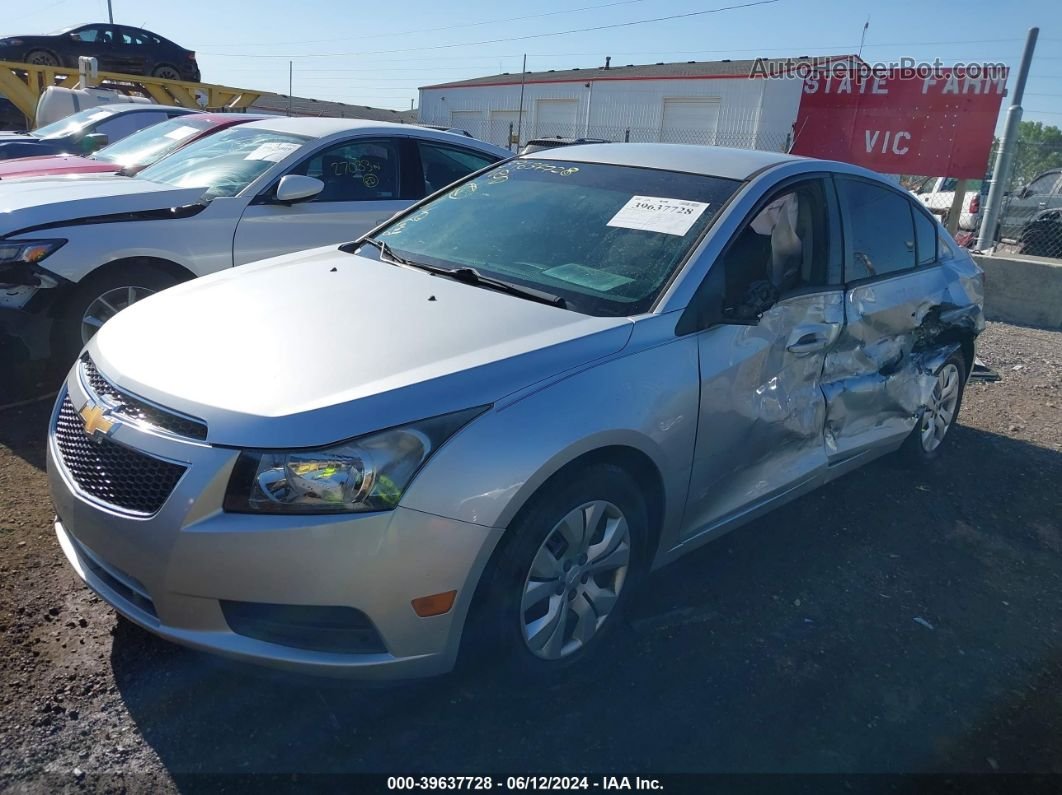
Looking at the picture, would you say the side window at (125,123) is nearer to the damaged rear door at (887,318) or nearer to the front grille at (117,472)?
the front grille at (117,472)

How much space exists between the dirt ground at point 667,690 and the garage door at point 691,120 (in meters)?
25.3

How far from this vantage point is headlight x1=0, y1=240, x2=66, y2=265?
4.34 metres

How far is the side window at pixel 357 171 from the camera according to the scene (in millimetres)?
5559

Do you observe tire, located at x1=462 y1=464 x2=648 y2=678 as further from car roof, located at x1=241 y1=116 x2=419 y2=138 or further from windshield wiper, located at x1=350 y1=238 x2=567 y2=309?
car roof, located at x1=241 y1=116 x2=419 y2=138

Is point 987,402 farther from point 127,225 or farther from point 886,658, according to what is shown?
point 127,225

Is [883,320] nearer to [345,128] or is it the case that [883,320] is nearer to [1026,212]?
[345,128]

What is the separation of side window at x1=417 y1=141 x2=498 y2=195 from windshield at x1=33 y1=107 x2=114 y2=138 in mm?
6523

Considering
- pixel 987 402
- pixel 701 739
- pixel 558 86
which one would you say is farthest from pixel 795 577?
pixel 558 86

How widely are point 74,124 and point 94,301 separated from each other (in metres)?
7.76

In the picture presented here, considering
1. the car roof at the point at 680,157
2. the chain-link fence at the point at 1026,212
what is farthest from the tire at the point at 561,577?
the chain-link fence at the point at 1026,212

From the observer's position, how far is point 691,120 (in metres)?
27.8

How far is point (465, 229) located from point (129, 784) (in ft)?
7.90

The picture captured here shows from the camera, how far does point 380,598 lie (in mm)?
2119

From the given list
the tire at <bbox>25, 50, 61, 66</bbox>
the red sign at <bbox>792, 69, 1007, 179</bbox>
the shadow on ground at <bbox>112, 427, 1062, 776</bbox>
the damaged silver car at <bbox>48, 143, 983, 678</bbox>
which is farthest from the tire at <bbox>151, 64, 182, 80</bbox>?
the shadow on ground at <bbox>112, 427, 1062, 776</bbox>
